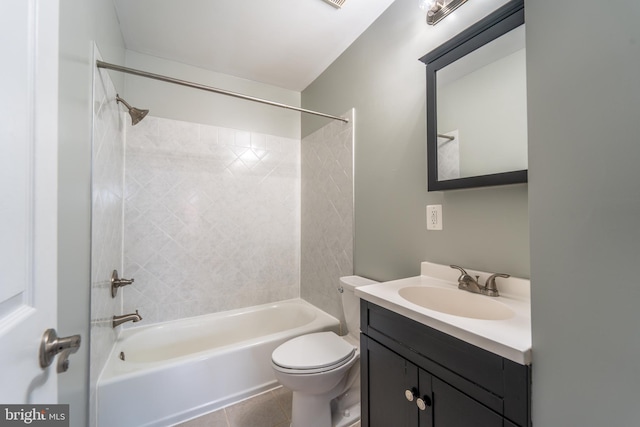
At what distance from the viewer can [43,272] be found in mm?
472

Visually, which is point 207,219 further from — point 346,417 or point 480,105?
point 480,105

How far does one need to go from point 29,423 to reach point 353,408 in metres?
1.51

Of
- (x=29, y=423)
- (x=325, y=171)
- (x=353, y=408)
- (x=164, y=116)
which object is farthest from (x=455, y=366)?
(x=164, y=116)

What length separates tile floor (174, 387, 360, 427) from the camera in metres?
1.41

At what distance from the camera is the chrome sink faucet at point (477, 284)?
947 mm

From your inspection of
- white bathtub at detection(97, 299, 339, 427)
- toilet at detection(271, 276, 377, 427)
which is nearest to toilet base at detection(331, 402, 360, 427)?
toilet at detection(271, 276, 377, 427)

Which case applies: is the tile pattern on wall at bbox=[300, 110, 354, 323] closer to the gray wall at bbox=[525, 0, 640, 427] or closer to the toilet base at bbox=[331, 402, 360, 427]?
the toilet base at bbox=[331, 402, 360, 427]

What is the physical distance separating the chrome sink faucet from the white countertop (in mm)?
26

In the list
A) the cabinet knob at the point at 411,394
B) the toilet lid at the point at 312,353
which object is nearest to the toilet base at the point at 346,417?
the toilet lid at the point at 312,353

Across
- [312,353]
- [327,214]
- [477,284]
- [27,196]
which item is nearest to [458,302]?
[477,284]

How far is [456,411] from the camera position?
70 centimetres

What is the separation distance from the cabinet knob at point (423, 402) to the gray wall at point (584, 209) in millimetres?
308

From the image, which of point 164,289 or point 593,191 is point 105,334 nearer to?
point 164,289

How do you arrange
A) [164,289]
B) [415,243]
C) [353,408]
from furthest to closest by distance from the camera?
1. [164,289]
2. [353,408]
3. [415,243]
